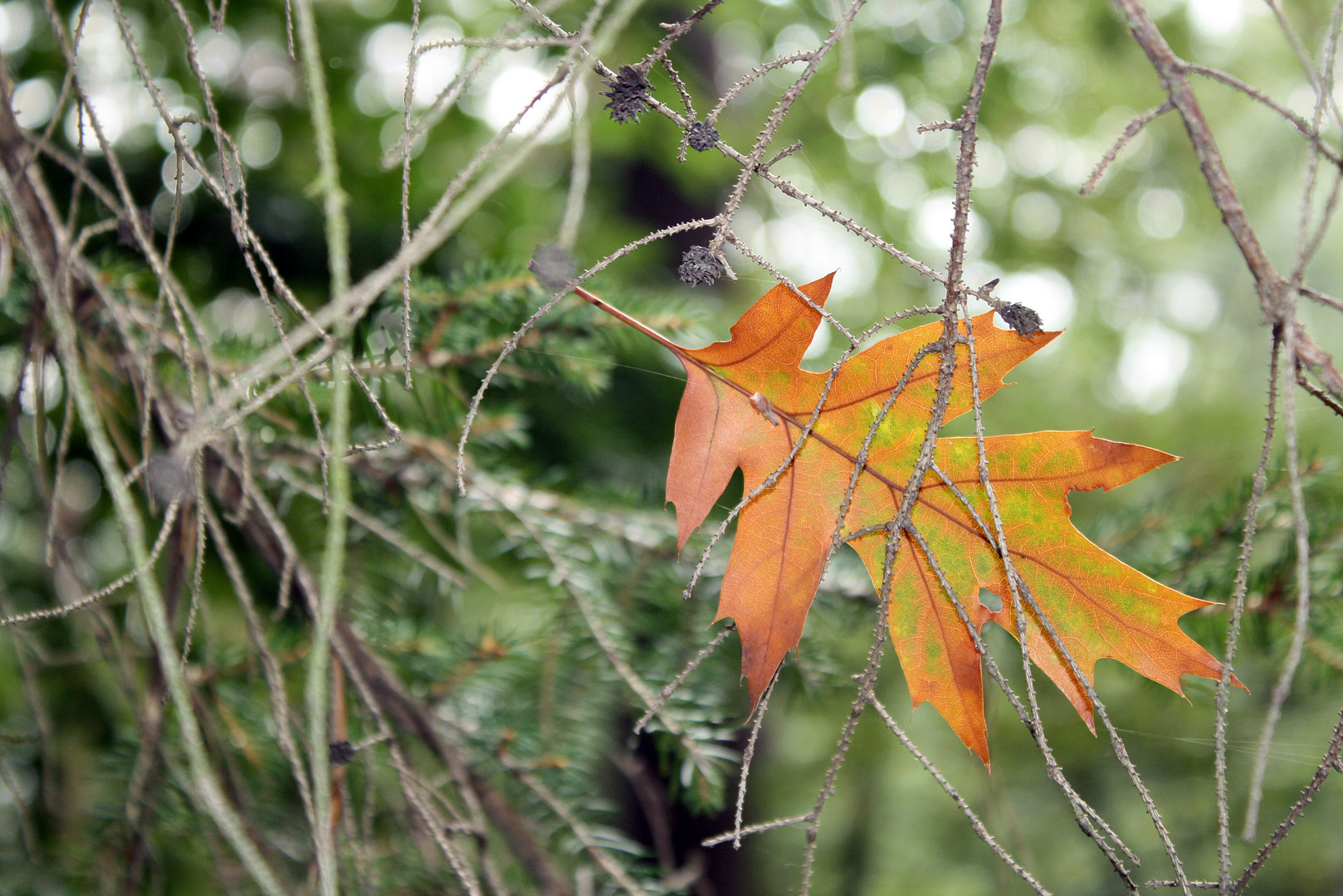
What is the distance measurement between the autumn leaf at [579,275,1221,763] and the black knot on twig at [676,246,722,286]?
0.06m

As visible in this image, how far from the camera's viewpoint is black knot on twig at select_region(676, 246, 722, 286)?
39 cm

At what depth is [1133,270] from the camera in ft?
8.73

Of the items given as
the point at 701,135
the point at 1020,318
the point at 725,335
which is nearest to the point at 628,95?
the point at 701,135

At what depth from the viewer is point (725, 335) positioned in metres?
1.50

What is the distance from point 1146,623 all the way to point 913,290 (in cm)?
172

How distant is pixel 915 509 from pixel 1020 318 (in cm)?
14

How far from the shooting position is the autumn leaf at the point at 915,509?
0.43 metres

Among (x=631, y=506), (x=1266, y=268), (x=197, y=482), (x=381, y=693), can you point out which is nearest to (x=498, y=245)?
(x=631, y=506)

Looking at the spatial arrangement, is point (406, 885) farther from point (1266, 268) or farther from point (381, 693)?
point (1266, 268)

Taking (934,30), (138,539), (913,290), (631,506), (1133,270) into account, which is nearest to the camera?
(138,539)

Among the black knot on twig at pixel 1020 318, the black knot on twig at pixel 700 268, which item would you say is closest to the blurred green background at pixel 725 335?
the black knot on twig at pixel 1020 318

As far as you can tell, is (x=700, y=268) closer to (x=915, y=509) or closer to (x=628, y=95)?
(x=628, y=95)

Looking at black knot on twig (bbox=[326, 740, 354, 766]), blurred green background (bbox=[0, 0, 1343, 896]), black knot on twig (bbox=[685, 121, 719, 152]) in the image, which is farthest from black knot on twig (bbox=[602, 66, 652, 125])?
black knot on twig (bbox=[326, 740, 354, 766])

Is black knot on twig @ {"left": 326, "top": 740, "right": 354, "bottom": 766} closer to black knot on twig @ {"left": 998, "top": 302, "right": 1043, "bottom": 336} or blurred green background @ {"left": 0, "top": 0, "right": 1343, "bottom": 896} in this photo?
blurred green background @ {"left": 0, "top": 0, "right": 1343, "bottom": 896}
